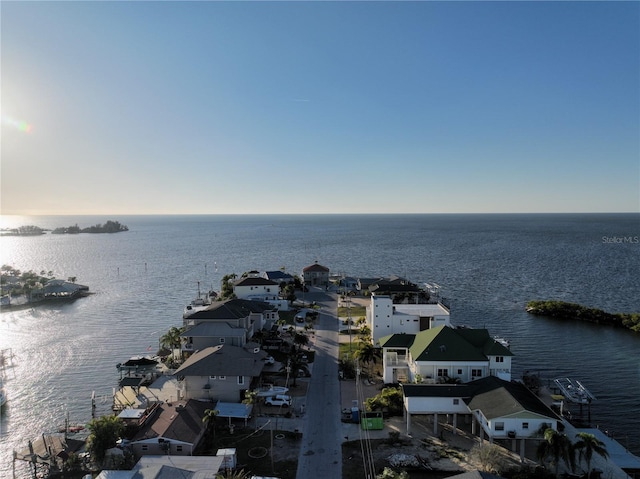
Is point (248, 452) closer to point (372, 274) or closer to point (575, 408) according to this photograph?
point (575, 408)

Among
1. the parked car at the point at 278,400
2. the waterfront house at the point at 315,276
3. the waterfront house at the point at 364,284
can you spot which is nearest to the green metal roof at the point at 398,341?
the parked car at the point at 278,400

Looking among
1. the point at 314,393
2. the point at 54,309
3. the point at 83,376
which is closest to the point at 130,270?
the point at 54,309

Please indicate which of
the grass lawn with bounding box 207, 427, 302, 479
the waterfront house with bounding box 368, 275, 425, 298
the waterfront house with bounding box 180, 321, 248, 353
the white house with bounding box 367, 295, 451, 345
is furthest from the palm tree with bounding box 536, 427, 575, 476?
the waterfront house with bounding box 368, 275, 425, 298

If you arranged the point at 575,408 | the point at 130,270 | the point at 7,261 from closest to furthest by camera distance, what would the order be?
the point at 575,408 < the point at 130,270 < the point at 7,261

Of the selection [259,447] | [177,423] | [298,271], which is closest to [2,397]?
[177,423]

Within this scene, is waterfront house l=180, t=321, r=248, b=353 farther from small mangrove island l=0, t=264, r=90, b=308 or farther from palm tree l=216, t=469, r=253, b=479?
small mangrove island l=0, t=264, r=90, b=308
